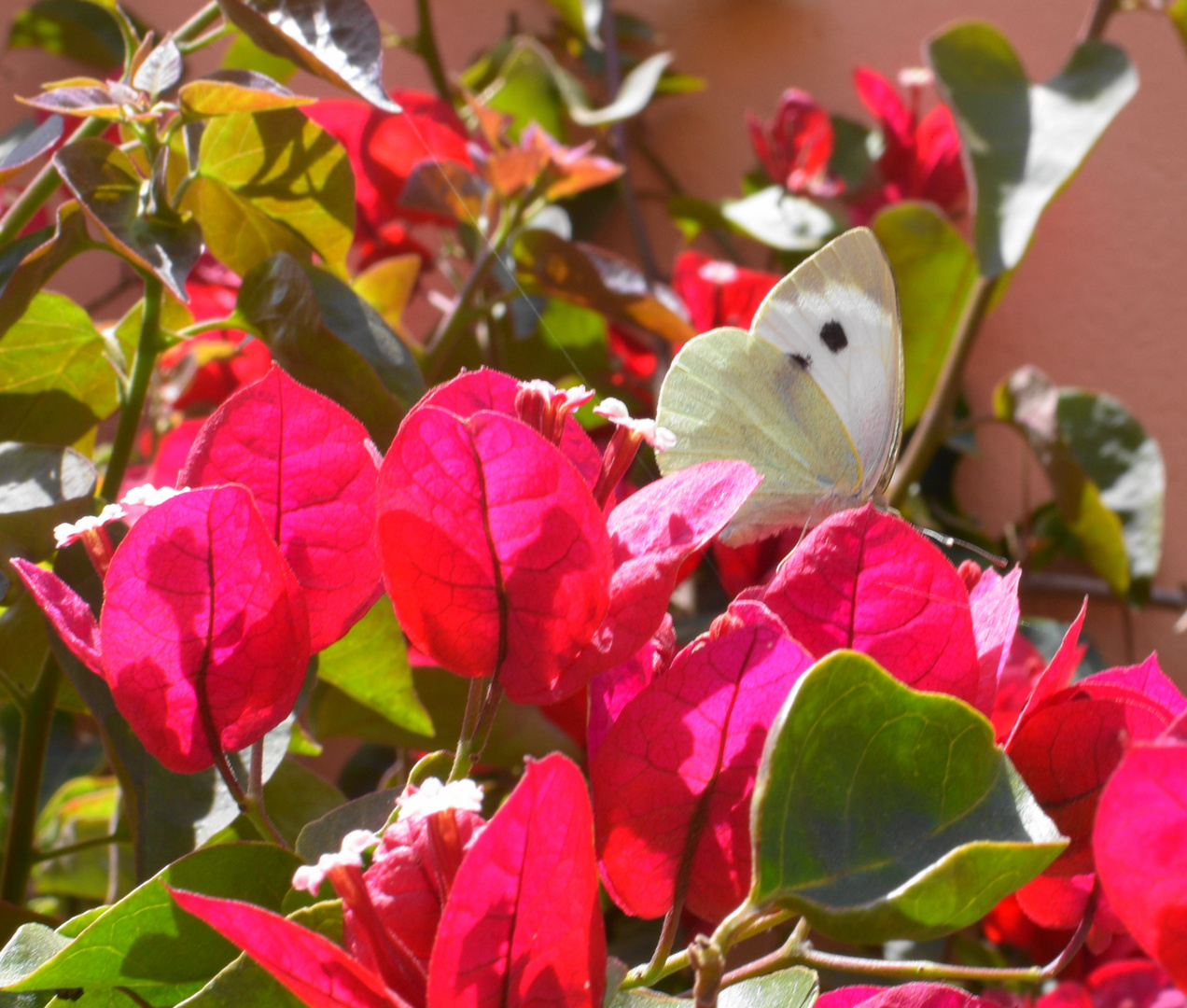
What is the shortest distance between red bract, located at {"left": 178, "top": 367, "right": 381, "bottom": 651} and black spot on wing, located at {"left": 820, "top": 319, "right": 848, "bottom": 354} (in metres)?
0.16

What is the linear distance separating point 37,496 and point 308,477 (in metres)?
0.12

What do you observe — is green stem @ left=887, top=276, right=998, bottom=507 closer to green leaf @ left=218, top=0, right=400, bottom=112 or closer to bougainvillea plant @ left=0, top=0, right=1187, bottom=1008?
bougainvillea plant @ left=0, top=0, right=1187, bottom=1008

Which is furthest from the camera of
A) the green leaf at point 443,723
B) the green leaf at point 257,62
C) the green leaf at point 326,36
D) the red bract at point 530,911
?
the green leaf at point 257,62

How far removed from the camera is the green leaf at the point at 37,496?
299 mm

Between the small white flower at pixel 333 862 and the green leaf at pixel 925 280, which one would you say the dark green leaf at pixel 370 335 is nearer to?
the small white flower at pixel 333 862

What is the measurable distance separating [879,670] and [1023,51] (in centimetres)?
81

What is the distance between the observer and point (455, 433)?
0.62 feet

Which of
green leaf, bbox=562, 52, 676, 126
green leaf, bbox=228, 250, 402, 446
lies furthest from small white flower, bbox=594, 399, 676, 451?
green leaf, bbox=562, 52, 676, 126

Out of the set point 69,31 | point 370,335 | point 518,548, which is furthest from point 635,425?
point 69,31

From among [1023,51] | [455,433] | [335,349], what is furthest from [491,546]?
[1023,51]

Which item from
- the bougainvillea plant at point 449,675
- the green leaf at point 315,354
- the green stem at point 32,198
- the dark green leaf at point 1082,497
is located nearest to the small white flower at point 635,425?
the bougainvillea plant at point 449,675

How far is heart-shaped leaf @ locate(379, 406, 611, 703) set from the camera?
0.19 metres

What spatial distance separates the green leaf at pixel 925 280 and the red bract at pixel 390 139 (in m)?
0.25

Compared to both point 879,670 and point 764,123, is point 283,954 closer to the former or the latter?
point 879,670
